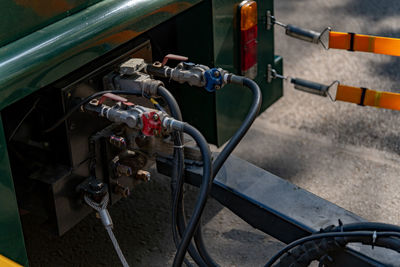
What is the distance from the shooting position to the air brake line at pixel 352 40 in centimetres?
260

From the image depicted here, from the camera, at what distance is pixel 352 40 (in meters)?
2.68

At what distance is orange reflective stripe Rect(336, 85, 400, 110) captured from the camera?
2.65 m

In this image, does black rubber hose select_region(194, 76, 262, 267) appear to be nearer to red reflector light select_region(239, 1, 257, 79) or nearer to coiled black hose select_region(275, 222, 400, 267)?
coiled black hose select_region(275, 222, 400, 267)

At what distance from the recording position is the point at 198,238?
1951 millimetres

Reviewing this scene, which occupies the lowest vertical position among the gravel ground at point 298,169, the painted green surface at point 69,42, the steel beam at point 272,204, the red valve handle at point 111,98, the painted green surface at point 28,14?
the gravel ground at point 298,169

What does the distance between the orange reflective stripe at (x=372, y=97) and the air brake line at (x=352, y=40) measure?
0.17m

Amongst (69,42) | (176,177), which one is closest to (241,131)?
(176,177)

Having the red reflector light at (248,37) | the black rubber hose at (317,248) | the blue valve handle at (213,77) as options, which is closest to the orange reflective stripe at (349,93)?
the red reflector light at (248,37)

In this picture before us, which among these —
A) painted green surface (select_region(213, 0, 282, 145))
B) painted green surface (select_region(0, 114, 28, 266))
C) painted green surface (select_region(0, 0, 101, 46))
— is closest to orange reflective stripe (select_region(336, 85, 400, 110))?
painted green surface (select_region(213, 0, 282, 145))

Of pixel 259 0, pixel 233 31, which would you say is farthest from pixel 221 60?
pixel 259 0

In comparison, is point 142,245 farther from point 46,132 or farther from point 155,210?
point 46,132

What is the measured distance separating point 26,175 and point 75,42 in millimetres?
576

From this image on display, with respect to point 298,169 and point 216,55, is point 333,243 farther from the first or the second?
point 298,169

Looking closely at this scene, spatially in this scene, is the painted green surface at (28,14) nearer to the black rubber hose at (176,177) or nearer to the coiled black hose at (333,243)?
the black rubber hose at (176,177)
